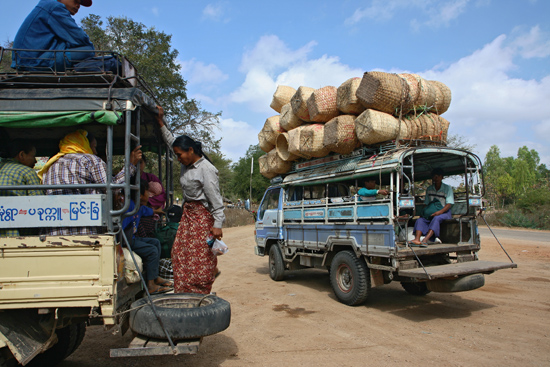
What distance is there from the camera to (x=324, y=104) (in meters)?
6.90

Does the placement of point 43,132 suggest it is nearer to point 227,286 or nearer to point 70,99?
point 70,99

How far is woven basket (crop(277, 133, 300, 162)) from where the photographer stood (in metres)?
8.27

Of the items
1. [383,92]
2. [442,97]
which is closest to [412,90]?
[383,92]

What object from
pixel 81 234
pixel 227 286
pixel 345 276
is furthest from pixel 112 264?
pixel 227 286

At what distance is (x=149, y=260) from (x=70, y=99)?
1.71m

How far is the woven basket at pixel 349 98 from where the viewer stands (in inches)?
252

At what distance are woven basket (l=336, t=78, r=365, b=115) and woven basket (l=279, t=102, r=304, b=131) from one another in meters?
1.32

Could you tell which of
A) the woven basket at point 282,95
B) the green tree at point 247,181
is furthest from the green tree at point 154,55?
the green tree at point 247,181

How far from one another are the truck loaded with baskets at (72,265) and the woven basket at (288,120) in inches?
195

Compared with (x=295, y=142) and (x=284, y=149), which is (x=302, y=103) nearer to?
(x=295, y=142)

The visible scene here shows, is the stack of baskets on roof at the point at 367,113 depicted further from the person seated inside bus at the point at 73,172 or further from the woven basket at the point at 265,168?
the person seated inside bus at the point at 73,172

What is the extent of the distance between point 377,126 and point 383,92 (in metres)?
0.56

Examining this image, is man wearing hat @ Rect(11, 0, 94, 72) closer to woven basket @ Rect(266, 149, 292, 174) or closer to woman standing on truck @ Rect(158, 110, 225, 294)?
woman standing on truck @ Rect(158, 110, 225, 294)

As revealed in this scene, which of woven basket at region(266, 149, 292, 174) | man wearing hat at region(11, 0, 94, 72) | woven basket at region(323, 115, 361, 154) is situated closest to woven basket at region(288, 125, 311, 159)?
woven basket at region(323, 115, 361, 154)
